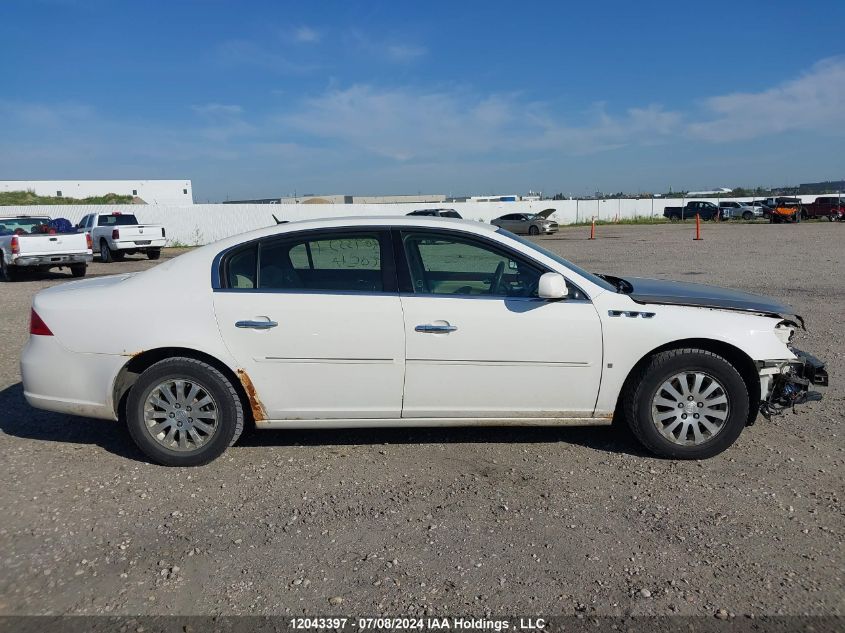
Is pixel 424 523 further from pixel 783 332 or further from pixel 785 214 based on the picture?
pixel 785 214

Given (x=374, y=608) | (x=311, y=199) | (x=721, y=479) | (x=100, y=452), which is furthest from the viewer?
(x=311, y=199)

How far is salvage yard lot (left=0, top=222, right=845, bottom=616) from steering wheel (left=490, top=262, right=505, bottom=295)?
1140 mm

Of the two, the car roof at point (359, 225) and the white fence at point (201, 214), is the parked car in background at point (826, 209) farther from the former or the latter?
the car roof at point (359, 225)

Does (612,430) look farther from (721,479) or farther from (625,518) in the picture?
(625,518)

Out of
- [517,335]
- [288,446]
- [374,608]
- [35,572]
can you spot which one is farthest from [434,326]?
[35,572]

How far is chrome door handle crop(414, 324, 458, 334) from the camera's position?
4.43 metres

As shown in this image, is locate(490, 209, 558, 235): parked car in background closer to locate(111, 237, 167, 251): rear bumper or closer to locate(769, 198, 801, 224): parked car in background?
locate(769, 198, 801, 224): parked car in background

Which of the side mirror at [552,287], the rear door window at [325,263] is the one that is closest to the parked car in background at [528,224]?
the rear door window at [325,263]

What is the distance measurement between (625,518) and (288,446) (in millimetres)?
2393

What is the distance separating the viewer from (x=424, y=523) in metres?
3.78

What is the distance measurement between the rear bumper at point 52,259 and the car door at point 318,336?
14.5 m

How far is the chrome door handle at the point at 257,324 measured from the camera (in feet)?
14.6

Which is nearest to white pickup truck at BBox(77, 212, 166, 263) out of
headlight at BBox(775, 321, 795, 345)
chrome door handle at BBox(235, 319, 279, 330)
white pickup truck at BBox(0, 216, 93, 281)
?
white pickup truck at BBox(0, 216, 93, 281)

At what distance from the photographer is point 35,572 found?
3.34m
